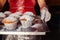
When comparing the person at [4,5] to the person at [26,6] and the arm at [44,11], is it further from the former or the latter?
the arm at [44,11]

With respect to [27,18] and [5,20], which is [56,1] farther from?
[5,20]

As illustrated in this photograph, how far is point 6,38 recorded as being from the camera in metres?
0.72

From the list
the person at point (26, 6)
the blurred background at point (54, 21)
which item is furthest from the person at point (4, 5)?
the blurred background at point (54, 21)

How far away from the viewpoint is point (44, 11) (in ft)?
2.46

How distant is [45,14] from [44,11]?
17mm

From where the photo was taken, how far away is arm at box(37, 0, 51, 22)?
0.74 meters

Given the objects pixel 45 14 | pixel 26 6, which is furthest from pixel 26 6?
pixel 45 14

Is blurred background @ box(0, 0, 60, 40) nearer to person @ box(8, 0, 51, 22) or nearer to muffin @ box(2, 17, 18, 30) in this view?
person @ box(8, 0, 51, 22)

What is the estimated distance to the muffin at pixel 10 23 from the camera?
73cm

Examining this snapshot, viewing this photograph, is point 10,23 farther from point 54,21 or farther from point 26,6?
point 54,21

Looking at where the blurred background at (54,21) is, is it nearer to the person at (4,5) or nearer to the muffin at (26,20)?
the muffin at (26,20)

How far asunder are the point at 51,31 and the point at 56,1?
0.16 m

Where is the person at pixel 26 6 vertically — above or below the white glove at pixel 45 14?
above

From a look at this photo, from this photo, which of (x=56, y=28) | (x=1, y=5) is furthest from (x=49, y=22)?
(x=1, y=5)
